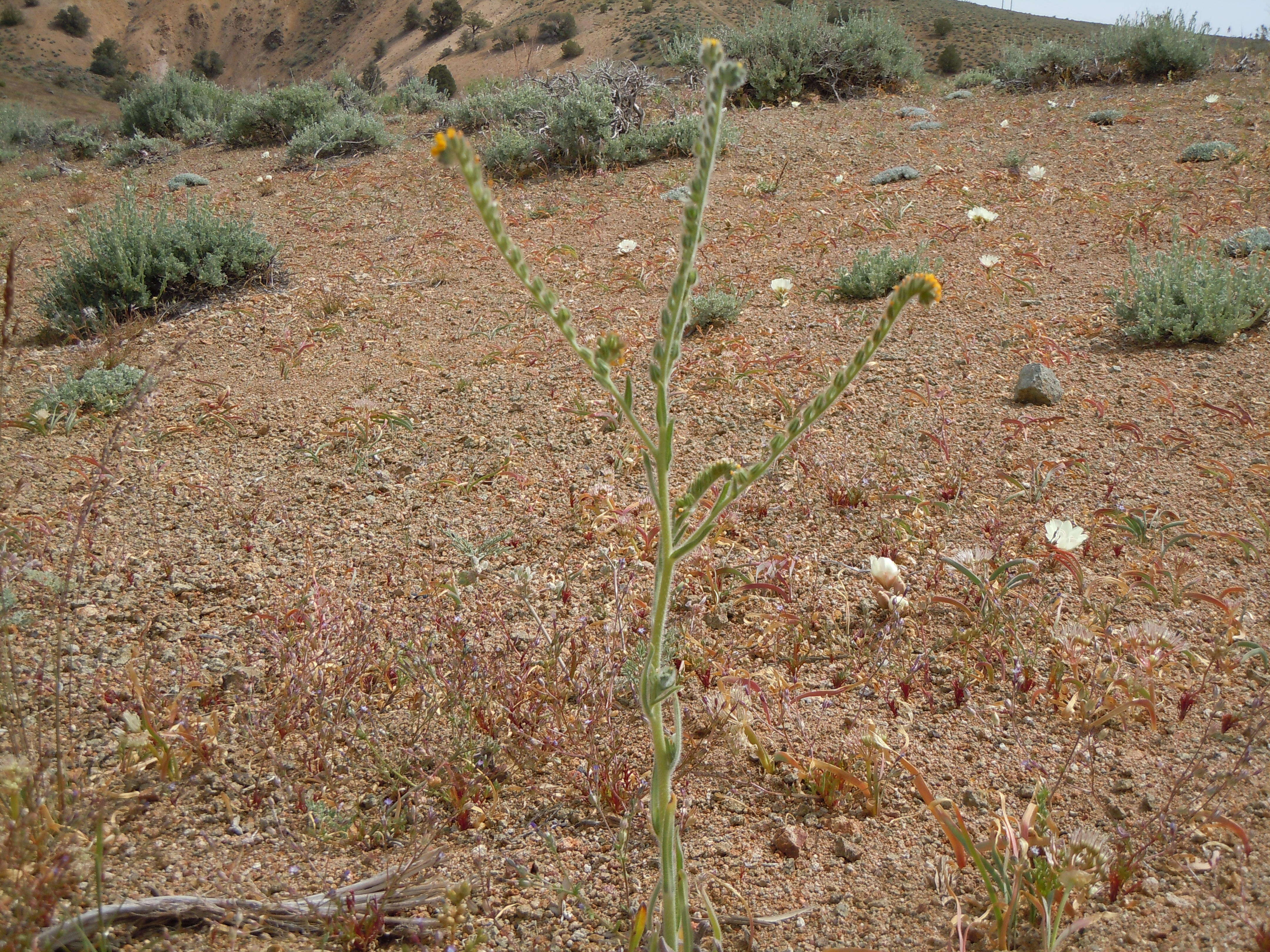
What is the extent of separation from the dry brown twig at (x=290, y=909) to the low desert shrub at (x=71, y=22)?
63.6 m

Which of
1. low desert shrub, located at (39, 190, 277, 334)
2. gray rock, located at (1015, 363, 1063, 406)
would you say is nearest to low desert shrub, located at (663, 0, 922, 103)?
low desert shrub, located at (39, 190, 277, 334)

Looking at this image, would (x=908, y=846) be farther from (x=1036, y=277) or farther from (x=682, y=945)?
(x=1036, y=277)

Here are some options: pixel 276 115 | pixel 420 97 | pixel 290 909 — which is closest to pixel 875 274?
pixel 290 909

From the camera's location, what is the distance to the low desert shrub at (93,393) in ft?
10.5

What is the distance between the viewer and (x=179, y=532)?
254cm

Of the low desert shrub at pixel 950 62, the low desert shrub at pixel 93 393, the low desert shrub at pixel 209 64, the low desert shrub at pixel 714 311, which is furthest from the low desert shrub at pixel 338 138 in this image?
the low desert shrub at pixel 209 64

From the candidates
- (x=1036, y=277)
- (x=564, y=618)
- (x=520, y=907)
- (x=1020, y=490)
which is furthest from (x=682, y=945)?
(x=1036, y=277)

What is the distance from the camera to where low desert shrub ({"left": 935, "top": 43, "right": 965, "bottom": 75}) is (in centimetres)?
2736

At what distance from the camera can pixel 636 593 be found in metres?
2.21

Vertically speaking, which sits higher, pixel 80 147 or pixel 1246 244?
pixel 80 147

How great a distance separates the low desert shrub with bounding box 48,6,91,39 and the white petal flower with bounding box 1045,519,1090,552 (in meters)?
63.8

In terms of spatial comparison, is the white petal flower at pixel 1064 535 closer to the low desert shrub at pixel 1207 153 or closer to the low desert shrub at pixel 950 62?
the low desert shrub at pixel 1207 153

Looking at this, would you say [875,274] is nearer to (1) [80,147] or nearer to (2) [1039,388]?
(2) [1039,388]

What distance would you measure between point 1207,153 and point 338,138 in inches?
277
